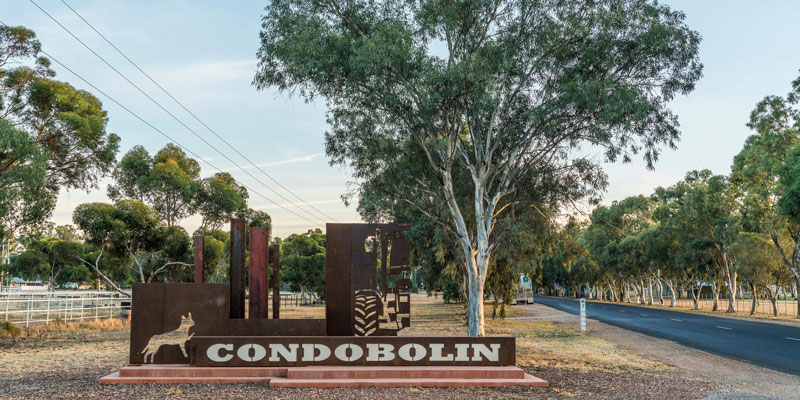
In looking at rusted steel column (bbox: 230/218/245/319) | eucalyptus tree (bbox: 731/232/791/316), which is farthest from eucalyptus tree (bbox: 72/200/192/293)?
eucalyptus tree (bbox: 731/232/791/316)

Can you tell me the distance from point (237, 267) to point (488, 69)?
30.6 feet

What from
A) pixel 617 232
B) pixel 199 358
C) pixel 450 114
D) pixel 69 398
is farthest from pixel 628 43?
pixel 617 232

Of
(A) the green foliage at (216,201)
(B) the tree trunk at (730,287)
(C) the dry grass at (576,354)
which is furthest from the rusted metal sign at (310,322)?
(B) the tree trunk at (730,287)

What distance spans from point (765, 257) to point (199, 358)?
43706 mm

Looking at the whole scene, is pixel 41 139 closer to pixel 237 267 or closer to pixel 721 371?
pixel 237 267

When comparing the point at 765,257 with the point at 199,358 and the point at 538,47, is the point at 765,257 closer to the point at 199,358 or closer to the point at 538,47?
the point at 538,47

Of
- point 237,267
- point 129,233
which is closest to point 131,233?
point 129,233

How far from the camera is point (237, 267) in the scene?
12.9 meters

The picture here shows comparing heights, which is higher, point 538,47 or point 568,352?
point 538,47

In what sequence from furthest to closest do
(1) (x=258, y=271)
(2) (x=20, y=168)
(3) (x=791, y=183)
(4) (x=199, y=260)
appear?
(3) (x=791, y=183) < (2) (x=20, y=168) < (4) (x=199, y=260) < (1) (x=258, y=271)

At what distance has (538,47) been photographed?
741 inches

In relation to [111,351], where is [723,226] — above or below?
above

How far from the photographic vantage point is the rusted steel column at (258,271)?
12.8 meters

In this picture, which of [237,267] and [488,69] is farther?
[488,69]
